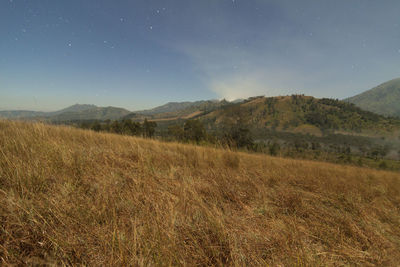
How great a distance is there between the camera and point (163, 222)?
1.14 m

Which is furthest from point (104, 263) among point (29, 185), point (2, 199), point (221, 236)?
point (29, 185)

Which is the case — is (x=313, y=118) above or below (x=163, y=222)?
above

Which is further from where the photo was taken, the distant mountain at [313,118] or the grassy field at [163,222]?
the distant mountain at [313,118]

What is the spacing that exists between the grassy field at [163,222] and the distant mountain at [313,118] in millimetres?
98286

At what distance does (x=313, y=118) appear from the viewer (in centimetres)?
12975

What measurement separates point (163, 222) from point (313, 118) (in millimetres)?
164519

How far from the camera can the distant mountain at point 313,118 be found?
356 ft

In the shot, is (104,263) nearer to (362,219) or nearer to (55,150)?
(55,150)

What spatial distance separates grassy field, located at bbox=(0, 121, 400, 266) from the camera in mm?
898

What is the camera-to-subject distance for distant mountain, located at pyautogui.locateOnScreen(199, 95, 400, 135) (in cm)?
10862

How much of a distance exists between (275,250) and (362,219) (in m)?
1.58

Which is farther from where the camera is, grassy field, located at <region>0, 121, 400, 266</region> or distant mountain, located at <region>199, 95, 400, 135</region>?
distant mountain, located at <region>199, 95, 400, 135</region>

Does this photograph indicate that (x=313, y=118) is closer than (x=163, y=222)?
No

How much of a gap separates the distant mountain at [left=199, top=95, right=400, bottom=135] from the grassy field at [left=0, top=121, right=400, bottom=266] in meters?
98.3
